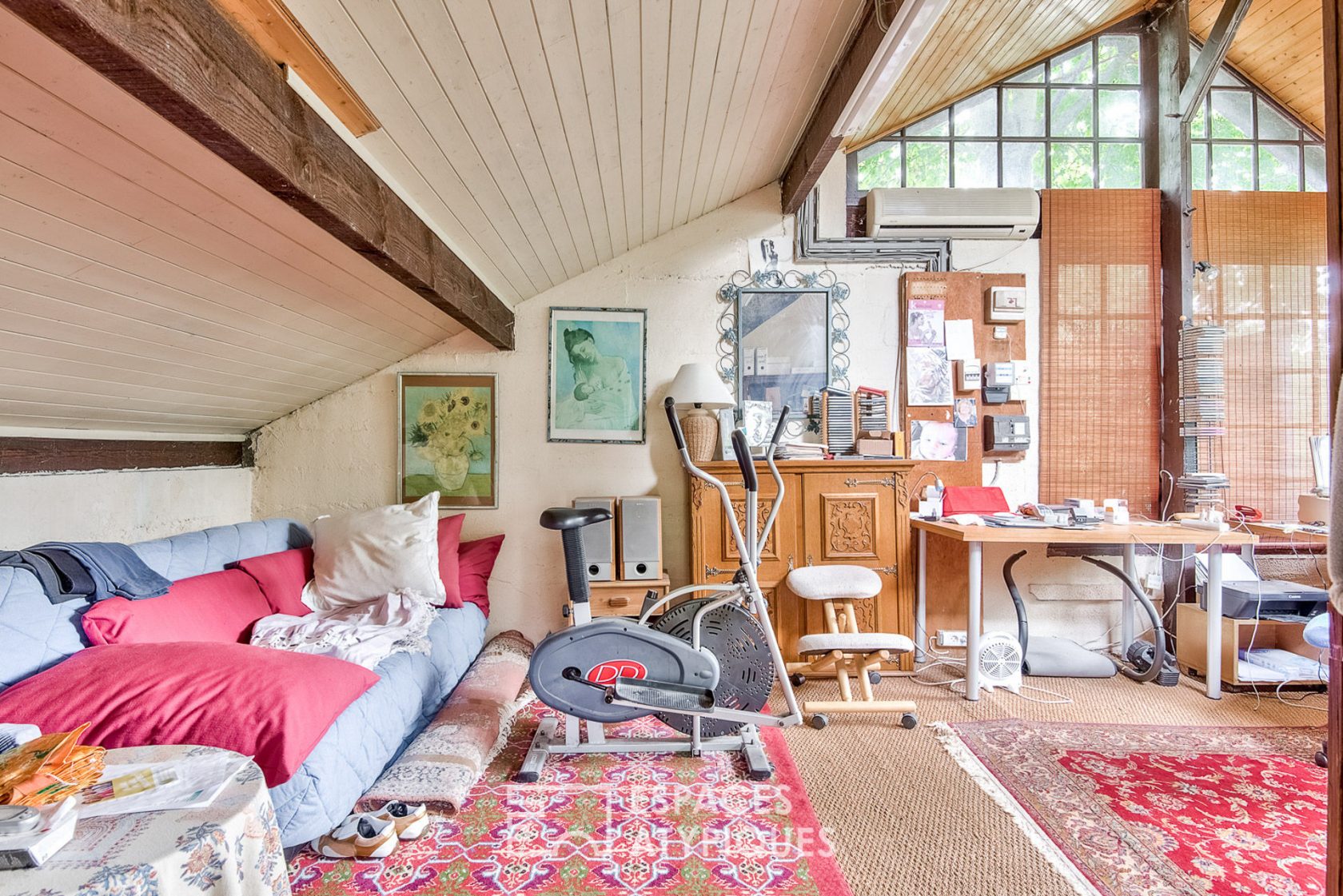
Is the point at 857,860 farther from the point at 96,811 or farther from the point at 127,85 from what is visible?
the point at 127,85

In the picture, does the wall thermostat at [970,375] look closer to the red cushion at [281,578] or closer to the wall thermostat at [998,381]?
the wall thermostat at [998,381]

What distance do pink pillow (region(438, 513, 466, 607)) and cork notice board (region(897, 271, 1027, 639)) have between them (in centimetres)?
248

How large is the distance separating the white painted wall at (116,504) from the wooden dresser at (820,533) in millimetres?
2492

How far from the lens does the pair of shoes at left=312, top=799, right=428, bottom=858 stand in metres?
1.76

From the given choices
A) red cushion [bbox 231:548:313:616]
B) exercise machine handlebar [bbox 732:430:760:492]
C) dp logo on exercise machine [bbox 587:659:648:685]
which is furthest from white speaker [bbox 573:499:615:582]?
red cushion [bbox 231:548:313:616]

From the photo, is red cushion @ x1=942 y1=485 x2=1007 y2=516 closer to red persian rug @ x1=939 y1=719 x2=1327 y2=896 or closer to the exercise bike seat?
red persian rug @ x1=939 y1=719 x2=1327 y2=896

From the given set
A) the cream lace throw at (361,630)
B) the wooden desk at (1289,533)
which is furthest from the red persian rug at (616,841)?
the wooden desk at (1289,533)

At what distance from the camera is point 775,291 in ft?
12.1

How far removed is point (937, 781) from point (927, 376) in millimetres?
2198

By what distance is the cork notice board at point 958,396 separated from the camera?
11.8ft

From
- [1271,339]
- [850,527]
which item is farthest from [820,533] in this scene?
[1271,339]

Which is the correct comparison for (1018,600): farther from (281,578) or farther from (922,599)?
(281,578)

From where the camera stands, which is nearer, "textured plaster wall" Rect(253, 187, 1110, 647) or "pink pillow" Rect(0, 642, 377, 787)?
"pink pillow" Rect(0, 642, 377, 787)

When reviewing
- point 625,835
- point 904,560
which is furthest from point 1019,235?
point 625,835
